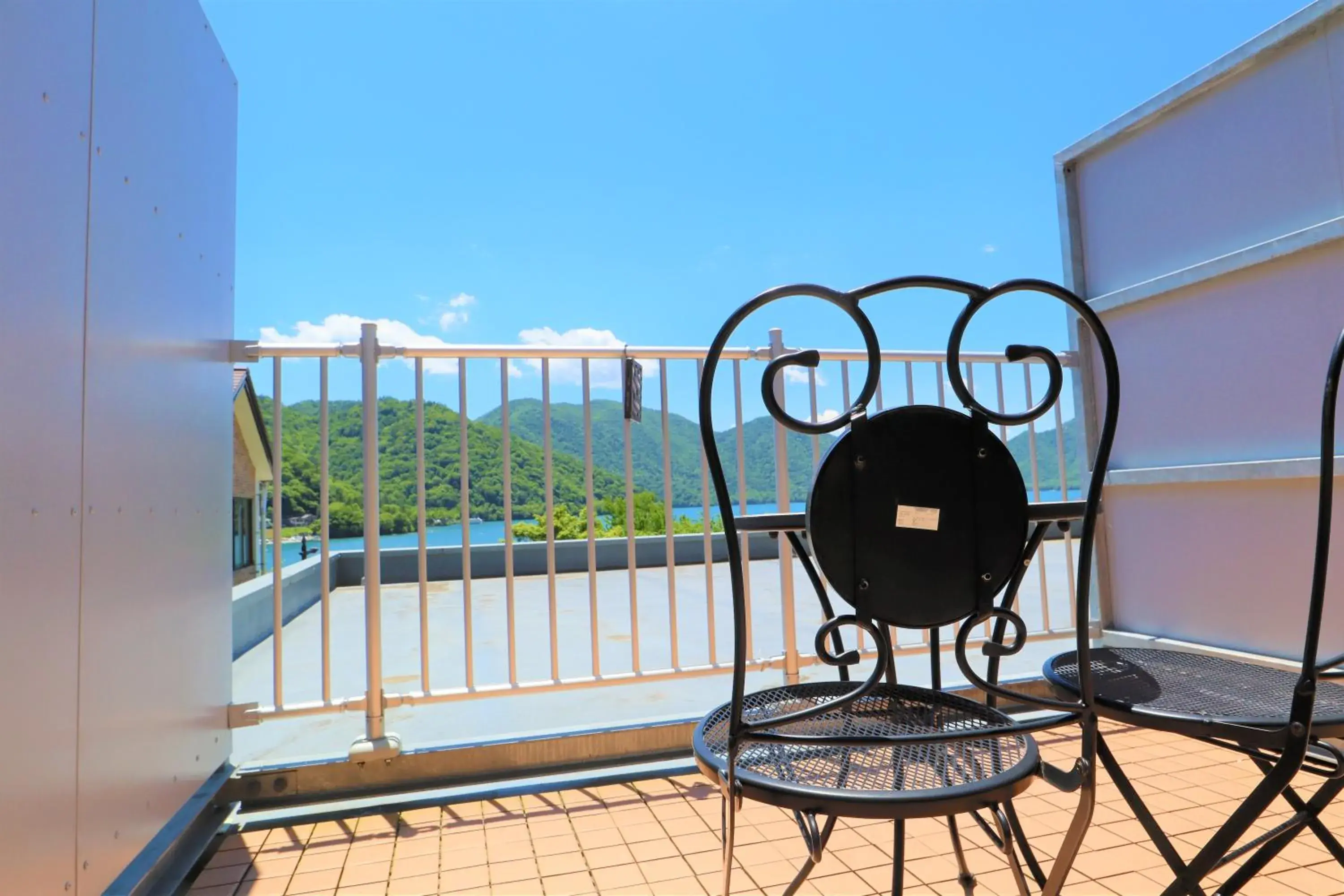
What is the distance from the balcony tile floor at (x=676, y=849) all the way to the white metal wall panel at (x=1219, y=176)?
170 centimetres

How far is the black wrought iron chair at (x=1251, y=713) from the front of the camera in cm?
83

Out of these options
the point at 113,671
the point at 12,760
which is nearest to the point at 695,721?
the point at 113,671

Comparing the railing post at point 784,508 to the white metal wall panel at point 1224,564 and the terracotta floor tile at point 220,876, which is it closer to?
the white metal wall panel at point 1224,564

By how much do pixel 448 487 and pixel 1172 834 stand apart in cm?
227

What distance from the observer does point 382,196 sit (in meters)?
27.1

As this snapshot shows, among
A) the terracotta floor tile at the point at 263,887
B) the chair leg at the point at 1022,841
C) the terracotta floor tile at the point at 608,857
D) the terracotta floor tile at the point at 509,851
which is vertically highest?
the chair leg at the point at 1022,841

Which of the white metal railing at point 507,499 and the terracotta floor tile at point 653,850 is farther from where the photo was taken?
the white metal railing at point 507,499

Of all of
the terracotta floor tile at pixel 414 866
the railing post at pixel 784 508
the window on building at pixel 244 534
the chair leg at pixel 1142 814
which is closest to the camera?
the chair leg at pixel 1142 814

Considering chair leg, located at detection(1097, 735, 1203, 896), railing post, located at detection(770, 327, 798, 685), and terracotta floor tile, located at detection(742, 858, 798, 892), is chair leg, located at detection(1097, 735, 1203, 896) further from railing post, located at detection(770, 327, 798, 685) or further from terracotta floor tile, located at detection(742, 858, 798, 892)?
railing post, located at detection(770, 327, 798, 685)

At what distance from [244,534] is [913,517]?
65.2 ft

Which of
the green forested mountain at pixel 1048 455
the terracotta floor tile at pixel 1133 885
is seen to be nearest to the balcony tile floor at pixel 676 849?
the terracotta floor tile at pixel 1133 885

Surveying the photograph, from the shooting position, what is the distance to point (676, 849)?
1712 mm

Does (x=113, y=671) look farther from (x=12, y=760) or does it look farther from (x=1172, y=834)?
(x=1172, y=834)

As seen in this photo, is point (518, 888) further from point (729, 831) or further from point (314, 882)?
point (729, 831)
